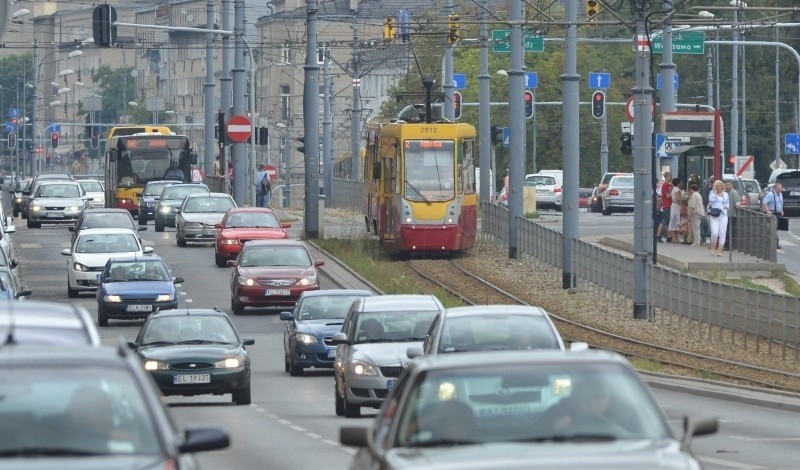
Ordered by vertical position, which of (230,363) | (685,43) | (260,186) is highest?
(685,43)

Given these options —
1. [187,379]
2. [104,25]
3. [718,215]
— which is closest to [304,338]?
[187,379]

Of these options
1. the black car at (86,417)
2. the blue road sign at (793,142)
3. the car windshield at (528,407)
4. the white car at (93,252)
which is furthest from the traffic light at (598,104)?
the black car at (86,417)

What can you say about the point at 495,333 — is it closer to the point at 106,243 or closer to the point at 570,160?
the point at 570,160

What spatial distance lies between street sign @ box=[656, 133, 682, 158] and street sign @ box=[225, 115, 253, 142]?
13.6 m

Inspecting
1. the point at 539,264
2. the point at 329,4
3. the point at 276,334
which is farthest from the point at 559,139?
the point at 276,334

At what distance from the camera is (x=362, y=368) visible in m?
21.8

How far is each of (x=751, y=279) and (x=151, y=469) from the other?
34.8 meters

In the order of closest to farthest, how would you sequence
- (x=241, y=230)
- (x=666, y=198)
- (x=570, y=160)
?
(x=570, y=160), (x=241, y=230), (x=666, y=198)

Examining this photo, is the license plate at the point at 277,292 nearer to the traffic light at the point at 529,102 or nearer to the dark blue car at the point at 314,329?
the dark blue car at the point at 314,329

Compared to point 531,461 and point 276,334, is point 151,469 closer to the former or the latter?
point 531,461

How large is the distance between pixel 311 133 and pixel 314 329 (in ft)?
76.9

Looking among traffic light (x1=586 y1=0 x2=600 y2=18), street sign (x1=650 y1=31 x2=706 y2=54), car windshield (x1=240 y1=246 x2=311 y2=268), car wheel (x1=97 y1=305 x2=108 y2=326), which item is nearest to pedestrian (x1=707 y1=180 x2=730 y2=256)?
traffic light (x1=586 y1=0 x2=600 y2=18)

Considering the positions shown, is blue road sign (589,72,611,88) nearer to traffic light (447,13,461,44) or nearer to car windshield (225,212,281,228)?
car windshield (225,212,281,228)

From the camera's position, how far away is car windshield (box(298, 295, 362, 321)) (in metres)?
30.1
